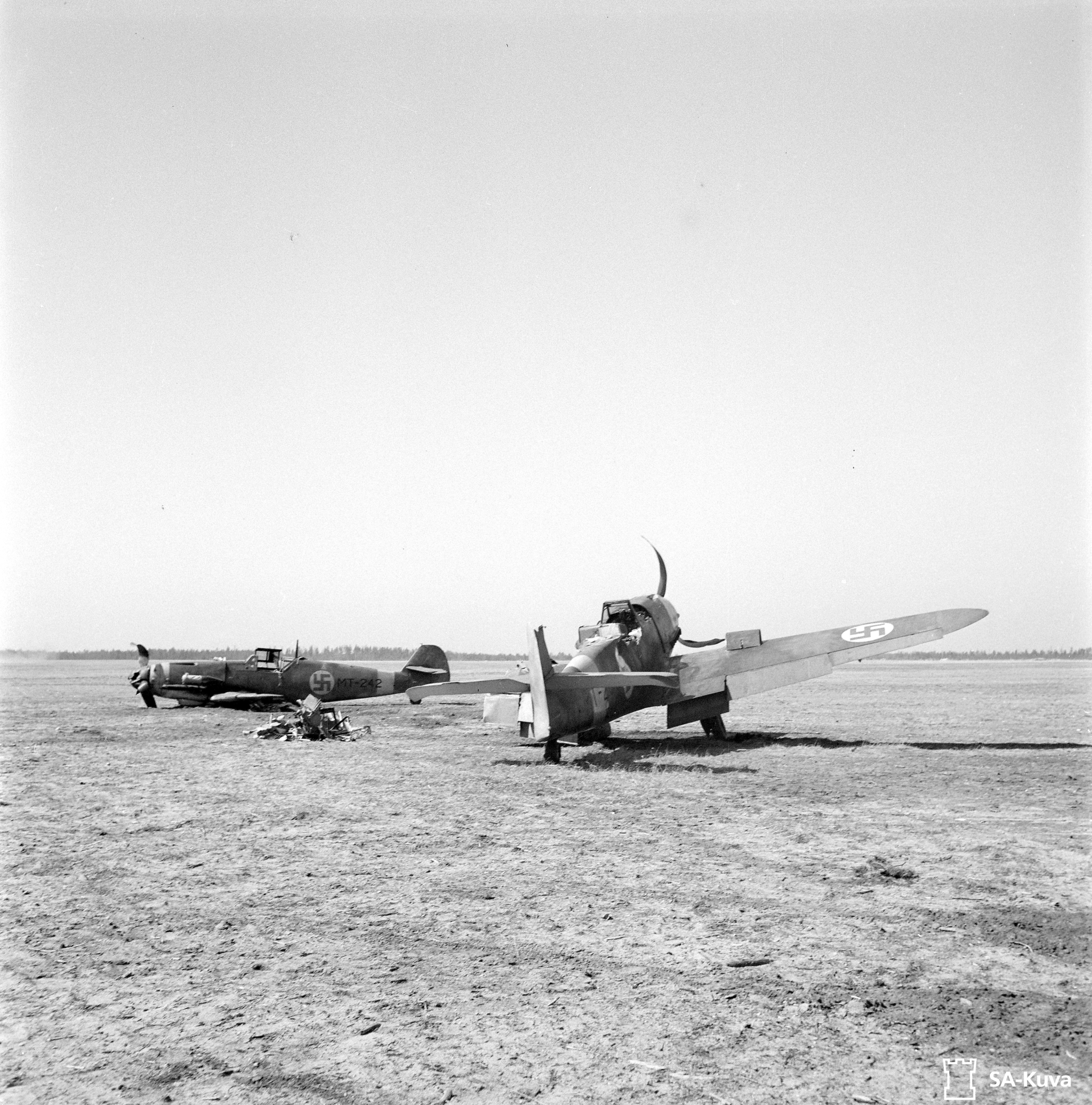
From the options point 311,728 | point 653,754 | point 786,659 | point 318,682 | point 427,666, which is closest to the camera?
point 653,754

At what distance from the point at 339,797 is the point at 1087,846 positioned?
8123 millimetres

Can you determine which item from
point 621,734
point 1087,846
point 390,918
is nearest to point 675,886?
point 390,918

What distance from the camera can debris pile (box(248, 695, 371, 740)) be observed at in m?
18.7

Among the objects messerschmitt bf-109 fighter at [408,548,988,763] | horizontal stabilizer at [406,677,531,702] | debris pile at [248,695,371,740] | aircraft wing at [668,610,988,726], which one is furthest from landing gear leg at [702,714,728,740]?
debris pile at [248,695,371,740]

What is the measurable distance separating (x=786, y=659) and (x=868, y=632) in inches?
57.6

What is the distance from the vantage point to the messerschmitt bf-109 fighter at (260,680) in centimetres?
2756

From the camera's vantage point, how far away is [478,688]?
14.7 m

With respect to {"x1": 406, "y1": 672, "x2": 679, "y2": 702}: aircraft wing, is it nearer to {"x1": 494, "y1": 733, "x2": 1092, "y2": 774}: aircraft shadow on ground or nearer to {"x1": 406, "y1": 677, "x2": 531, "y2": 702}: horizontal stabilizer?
{"x1": 406, "y1": 677, "x2": 531, "y2": 702}: horizontal stabilizer

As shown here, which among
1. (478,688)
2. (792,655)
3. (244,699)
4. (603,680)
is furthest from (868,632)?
(244,699)

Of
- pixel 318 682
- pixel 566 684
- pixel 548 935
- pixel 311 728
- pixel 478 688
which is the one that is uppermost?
pixel 566 684

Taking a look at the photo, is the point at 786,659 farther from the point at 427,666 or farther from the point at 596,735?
the point at 427,666

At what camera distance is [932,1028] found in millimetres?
4176

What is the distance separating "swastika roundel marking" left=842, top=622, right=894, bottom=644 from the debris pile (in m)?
10.2

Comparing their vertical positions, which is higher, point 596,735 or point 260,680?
point 260,680
